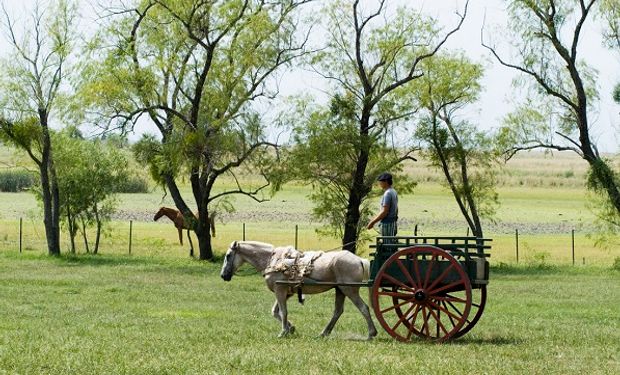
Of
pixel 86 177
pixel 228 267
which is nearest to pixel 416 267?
pixel 228 267

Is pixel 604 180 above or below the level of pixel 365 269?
above

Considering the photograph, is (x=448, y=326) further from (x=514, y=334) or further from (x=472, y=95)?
(x=472, y=95)

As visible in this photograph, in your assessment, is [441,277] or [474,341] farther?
[474,341]

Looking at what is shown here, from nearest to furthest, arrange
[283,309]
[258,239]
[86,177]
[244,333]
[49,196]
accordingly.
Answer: [283,309] < [244,333] < [49,196] < [86,177] < [258,239]

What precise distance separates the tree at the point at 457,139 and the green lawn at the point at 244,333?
1542cm

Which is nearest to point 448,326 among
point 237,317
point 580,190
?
point 237,317

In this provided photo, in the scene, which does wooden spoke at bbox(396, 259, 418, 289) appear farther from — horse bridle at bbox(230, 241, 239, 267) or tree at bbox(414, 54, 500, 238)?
tree at bbox(414, 54, 500, 238)

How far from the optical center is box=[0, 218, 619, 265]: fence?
49500 millimetres

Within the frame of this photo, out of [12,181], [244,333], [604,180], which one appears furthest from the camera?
[12,181]

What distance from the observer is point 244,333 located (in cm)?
1730

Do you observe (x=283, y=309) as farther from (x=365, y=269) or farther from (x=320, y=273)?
(x=365, y=269)

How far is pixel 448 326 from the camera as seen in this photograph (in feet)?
62.5

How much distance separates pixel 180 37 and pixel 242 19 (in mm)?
2503

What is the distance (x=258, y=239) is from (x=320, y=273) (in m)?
40.6
